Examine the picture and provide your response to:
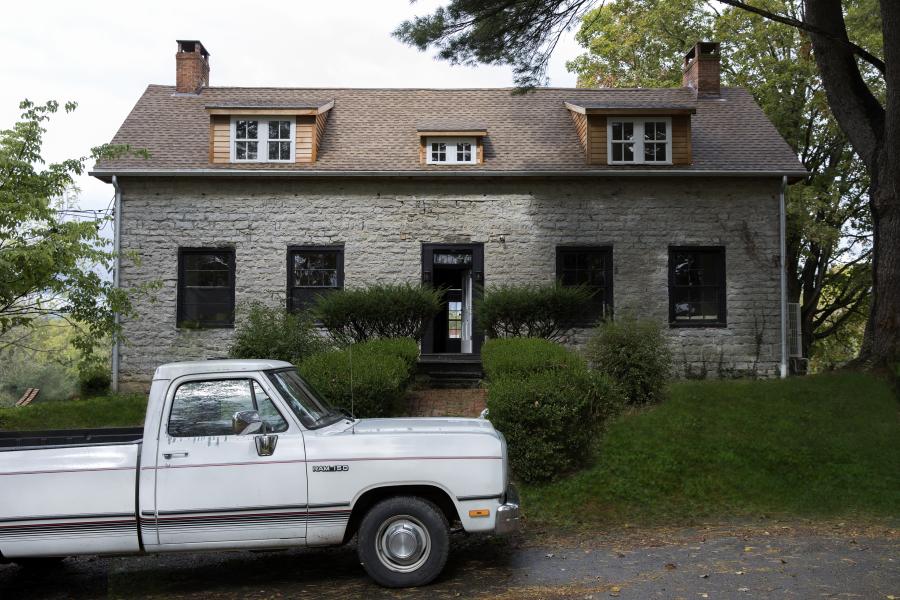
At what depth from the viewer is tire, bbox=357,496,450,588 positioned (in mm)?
6117

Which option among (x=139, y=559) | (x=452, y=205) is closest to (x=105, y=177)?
(x=452, y=205)

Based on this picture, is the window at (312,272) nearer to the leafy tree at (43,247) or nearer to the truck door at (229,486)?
the leafy tree at (43,247)

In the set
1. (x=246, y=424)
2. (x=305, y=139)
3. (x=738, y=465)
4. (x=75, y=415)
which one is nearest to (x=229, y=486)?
(x=246, y=424)

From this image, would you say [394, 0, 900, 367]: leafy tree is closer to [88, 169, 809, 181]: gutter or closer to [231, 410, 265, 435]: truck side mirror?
[88, 169, 809, 181]: gutter

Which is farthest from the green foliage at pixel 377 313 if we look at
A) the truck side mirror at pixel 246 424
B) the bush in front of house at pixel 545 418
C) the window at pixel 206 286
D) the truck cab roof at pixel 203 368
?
the truck side mirror at pixel 246 424

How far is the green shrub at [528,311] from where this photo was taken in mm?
14766

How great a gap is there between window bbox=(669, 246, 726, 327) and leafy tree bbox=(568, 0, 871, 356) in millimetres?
7513

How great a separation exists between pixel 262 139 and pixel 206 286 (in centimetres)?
337

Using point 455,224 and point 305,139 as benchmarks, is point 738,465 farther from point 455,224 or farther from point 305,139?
point 305,139

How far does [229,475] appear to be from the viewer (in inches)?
239

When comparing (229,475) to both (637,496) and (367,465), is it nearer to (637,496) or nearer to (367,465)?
(367,465)

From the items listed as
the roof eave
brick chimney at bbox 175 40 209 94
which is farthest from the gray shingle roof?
brick chimney at bbox 175 40 209 94

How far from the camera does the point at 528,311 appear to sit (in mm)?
14828

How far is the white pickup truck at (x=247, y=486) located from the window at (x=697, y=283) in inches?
473
